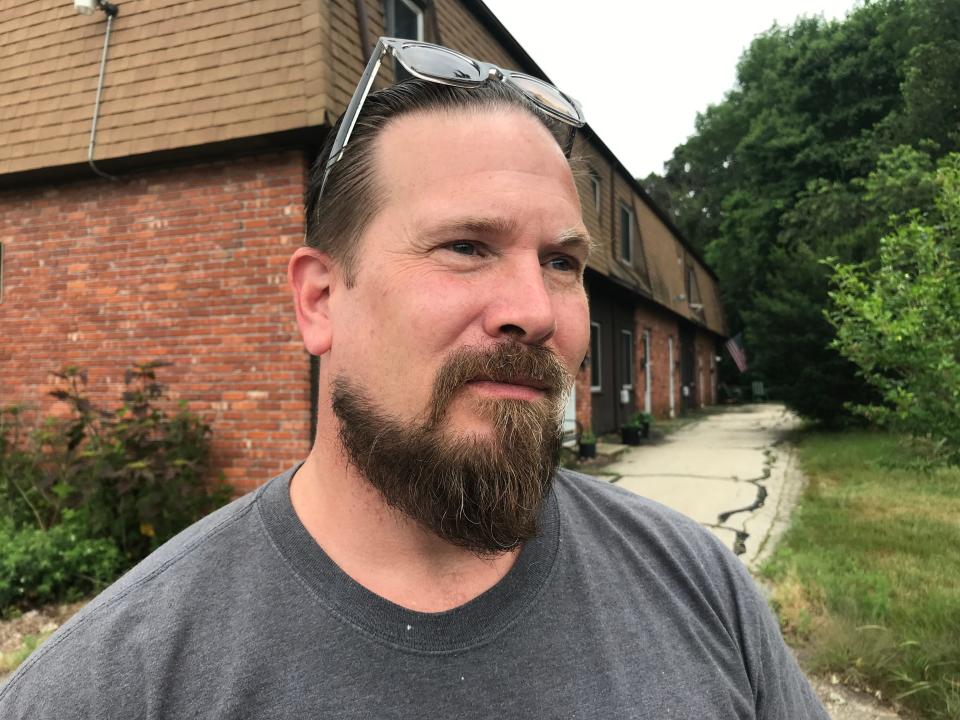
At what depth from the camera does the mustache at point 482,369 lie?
105 cm

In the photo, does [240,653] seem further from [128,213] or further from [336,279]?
[128,213]

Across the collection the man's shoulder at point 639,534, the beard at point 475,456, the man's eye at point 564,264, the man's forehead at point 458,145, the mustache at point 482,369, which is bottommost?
the man's shoulder at point 639,534

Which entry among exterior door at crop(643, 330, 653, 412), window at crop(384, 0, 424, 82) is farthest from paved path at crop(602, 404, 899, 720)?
window at crop(384, 0, 424, 82)

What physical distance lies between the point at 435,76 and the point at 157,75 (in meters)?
5.38

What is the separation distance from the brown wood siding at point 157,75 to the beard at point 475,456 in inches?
167

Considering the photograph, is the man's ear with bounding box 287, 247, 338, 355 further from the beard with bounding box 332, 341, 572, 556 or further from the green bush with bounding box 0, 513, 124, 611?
the green bush with bounding box 0, 513, 124, 611

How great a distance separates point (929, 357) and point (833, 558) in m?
1.94

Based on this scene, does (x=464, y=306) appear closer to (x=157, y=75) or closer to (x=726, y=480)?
(x=157, y=75)

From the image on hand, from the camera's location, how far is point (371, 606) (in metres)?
1.02

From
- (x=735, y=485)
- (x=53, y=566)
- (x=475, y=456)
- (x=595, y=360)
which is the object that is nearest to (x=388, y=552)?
(x=475, y=456)

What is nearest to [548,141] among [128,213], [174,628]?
[174,628]

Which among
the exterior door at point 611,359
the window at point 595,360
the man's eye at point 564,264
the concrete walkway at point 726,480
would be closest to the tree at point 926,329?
the concrete walkway at point 726,480

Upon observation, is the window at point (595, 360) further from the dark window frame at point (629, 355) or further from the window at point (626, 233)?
the window at point (626, 233)

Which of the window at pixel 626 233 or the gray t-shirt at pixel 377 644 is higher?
the window at pixel 626 233
